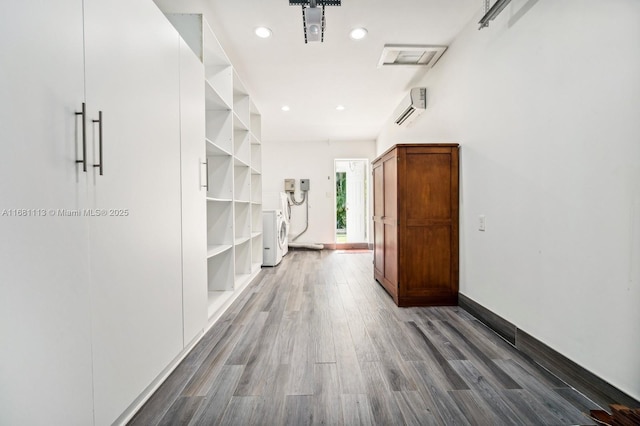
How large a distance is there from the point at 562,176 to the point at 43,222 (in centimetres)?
222

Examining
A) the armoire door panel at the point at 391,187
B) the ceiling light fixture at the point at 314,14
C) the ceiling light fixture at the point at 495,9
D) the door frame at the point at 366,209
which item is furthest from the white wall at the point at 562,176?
the door frame at the point at 366,209

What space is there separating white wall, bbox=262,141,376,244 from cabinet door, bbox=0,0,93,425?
5.55 meters

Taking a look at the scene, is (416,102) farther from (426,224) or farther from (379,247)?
(379,247)

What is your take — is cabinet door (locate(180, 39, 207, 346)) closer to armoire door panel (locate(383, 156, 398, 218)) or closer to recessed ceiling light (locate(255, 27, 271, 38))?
recessed ceiling light (locate(255, 27, 271, 38))

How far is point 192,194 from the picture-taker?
1.81 meters

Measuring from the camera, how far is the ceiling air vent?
270cm

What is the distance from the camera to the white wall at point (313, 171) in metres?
6.46

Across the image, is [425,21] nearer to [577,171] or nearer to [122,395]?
[577,171]

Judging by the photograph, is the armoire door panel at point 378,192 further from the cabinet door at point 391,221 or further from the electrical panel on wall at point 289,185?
the electrical panel on wall at point 289,185

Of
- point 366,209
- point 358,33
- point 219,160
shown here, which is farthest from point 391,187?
point 366,209

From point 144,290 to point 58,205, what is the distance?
1.84 ft

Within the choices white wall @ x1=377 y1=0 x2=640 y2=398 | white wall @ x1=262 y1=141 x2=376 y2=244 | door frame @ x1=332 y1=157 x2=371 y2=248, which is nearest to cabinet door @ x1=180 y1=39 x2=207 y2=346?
white wall @ x1=377 y1=0 x2=640 y2=398

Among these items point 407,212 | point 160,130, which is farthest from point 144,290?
point 407,212

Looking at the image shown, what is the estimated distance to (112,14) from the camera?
109cm
